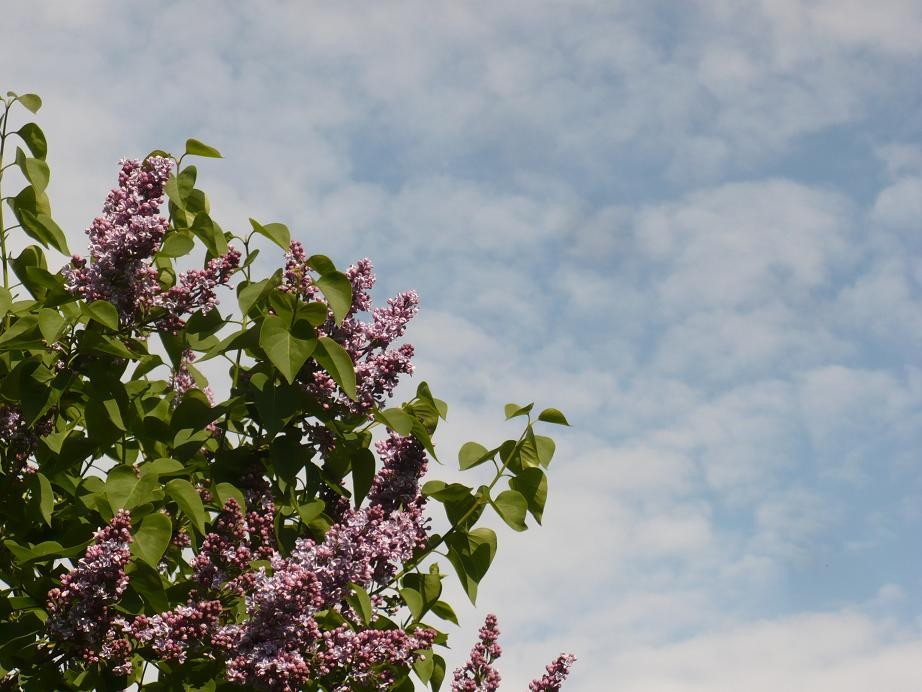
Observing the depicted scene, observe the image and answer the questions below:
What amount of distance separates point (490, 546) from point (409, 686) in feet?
2.10

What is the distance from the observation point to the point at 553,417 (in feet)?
14.9

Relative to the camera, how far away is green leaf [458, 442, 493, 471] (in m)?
4.45

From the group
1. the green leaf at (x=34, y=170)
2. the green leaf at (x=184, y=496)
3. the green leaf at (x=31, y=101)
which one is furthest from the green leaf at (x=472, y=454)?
the green leaf at (x=31, y=101)

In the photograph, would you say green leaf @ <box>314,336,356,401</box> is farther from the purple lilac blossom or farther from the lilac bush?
the purple lilac blossom

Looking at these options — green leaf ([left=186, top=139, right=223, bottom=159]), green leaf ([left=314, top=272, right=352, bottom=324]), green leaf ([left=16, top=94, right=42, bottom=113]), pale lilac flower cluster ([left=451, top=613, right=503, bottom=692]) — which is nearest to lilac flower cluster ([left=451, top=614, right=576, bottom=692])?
pale lilac flower cluster ([left=451, top=613, right=503, bottom=692])

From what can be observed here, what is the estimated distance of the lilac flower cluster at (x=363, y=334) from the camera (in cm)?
413

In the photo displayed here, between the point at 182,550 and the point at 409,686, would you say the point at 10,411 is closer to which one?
the point at 182,550

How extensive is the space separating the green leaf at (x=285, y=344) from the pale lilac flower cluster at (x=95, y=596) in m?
0.78

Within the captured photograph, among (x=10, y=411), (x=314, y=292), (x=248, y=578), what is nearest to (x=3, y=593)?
(x=10, y=411)

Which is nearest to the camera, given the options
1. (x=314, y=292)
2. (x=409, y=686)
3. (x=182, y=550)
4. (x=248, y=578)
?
(x=248, y=578)

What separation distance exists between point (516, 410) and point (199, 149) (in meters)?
1.68

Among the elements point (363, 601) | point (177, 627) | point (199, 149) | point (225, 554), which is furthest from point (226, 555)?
point (199, 149)

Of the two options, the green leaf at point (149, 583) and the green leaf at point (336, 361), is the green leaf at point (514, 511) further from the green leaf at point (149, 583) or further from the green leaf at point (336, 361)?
the green leaf at point (149, 583)

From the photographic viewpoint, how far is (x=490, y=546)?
4.35 meters
